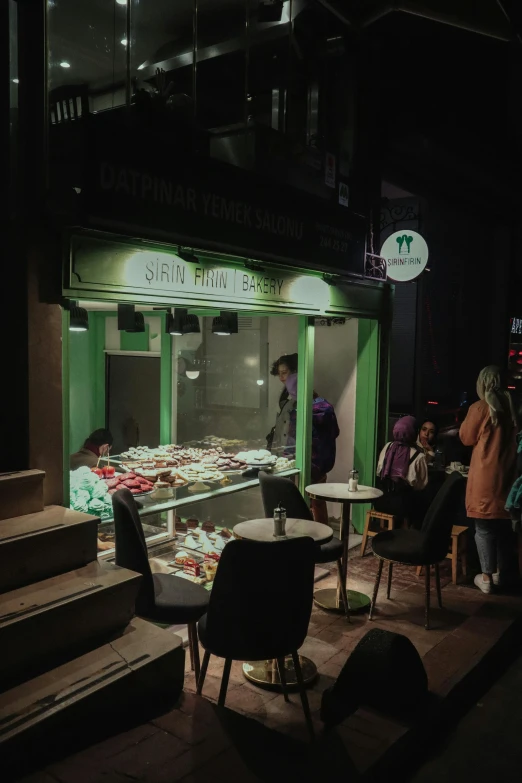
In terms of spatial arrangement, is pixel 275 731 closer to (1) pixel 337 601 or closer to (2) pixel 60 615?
(2) pixel 60 615

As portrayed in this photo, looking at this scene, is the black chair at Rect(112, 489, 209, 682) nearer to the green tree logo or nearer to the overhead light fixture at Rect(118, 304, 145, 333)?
the overhead light fixture at Rect(118, 304, 145, 333)

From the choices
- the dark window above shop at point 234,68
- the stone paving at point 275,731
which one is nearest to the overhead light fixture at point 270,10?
the dark window above shop at point 234,68

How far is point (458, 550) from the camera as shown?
279 inches

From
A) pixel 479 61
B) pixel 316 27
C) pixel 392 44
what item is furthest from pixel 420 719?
pixel 479 61

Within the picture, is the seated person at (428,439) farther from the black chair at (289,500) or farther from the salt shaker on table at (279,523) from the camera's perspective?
the salt shaker on table at (279,523)

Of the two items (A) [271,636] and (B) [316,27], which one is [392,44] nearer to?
(B) [316,27]

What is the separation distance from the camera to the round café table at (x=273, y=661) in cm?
483

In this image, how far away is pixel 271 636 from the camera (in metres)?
3.98

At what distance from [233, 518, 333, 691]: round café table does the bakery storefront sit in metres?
0.85

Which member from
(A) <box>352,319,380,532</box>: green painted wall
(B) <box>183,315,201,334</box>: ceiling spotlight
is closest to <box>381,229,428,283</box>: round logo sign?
(A) <box>352,319,380,532</box>: green painted wall

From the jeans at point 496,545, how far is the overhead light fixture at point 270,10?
21.2 ft

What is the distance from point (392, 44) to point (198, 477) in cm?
678

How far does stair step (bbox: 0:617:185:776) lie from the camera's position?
328cm

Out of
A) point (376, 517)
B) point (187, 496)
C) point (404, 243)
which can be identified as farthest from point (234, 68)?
point (376, 517)
